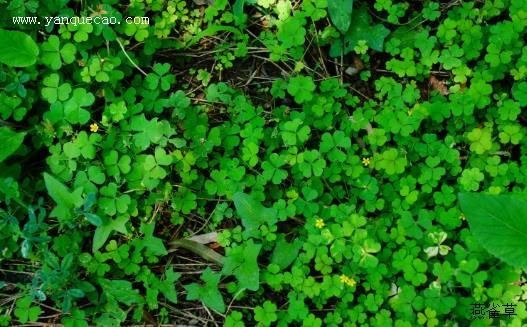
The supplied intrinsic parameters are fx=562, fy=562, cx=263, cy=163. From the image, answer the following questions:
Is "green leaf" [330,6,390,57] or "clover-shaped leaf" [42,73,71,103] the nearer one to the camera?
"clover-shaped leaf" [42,73,71,103]

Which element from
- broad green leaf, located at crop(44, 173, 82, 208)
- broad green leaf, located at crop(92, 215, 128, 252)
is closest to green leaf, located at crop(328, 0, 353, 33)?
broad green leaf, located at crop(92, 215, 128, 252)

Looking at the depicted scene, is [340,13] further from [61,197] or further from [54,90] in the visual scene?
[61,197]

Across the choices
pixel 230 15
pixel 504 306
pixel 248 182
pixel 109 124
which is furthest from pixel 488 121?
pixel 109 124

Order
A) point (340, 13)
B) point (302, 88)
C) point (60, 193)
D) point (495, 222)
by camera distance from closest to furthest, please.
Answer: point (495, 222) → point (60, 193) → point (302, 88) → point (340, 13)

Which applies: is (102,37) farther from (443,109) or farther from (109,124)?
(443,109)

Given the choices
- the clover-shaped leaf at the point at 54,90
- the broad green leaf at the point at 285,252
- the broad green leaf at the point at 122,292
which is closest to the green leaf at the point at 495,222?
the broad green leaf at the point at 285,252

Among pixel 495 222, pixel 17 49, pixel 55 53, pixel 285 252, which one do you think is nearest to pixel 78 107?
pixel 55 53

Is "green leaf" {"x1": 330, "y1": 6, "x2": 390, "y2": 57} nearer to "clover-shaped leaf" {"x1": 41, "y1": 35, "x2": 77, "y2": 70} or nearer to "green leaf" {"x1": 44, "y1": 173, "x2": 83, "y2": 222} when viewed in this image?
"clover-shaped leaf" {"x1": 41, "y1": 35, "x2": 77, "y2": 70}
